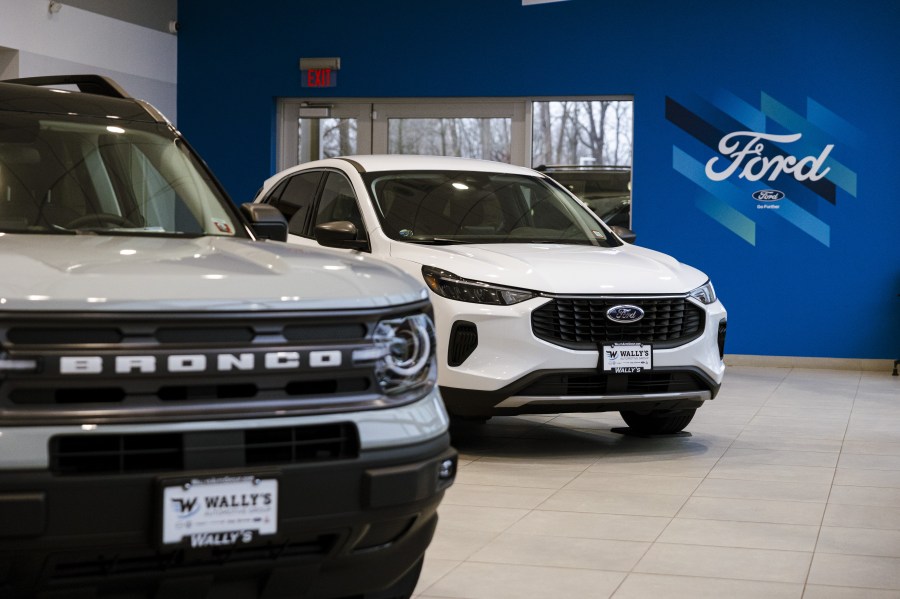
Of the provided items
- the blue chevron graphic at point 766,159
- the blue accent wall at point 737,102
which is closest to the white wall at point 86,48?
the blue accent wall at point 737,102

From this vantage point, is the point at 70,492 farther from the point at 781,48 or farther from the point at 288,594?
the point at 781,48

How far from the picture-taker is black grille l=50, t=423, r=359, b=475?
93.2 inches

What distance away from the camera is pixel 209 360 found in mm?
2502

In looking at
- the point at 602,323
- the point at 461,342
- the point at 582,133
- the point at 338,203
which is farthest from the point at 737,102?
the point at 461,342

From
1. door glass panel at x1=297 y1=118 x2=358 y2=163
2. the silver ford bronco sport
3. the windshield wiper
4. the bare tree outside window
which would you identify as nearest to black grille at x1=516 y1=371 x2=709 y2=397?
the windshield wiper

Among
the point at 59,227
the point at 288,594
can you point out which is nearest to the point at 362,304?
the point at 288,594

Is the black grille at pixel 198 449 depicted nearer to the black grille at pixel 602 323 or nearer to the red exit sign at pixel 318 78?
the black grille at pixel 602 323

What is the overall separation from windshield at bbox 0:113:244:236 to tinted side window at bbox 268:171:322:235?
328cm

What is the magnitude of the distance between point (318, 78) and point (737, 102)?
430 centimetres

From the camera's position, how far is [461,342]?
6031mm

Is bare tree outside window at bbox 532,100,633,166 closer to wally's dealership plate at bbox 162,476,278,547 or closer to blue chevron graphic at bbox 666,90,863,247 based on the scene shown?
blue chevron graphic at bbox 666,90,863,247

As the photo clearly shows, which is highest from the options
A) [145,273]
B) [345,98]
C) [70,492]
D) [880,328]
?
[345,98]

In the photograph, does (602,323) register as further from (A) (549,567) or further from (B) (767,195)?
(B) (767,195)

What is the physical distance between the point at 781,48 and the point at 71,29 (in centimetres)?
674
